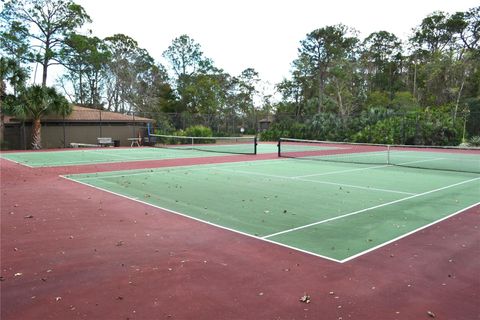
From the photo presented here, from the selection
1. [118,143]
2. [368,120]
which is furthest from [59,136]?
[368,120]

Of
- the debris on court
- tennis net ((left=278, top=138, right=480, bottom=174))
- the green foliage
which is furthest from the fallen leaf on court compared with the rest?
the green foliage

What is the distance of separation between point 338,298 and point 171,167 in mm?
11632

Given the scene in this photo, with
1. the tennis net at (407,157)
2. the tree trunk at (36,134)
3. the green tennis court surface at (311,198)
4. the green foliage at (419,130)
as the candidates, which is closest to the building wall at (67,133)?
the tree trunk at (36,134)

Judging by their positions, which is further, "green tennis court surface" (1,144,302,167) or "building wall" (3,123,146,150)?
"building wall" (3,123,146,150)

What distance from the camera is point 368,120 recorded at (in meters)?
31.9

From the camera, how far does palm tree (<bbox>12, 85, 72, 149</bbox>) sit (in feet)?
83.8

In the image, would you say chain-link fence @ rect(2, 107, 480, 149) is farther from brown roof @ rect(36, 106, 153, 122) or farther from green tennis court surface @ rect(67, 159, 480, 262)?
green tennis court surface @ rect(67, 159, 480, 262)

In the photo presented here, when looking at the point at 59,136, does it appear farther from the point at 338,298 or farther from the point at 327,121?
the point at 338,298

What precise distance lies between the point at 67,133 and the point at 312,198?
24.5 meters

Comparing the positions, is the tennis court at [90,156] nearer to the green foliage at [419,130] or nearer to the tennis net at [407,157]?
the tennis net at [407,157]

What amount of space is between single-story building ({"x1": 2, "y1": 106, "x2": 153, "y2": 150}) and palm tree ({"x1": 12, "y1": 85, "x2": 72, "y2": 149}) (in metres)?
1.02

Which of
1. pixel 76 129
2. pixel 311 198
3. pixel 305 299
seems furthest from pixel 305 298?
pixel 76 129

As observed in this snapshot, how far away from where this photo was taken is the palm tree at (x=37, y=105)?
25.5 meters

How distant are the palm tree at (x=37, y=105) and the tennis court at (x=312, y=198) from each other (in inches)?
617
